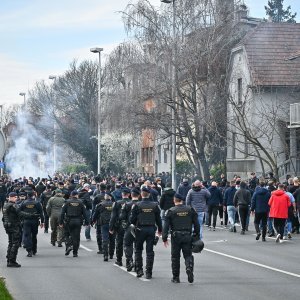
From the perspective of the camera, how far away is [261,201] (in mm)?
24594

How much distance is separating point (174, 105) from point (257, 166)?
7.59m

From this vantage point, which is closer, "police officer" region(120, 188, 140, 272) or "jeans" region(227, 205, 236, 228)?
"police officer" region(120, 188, 140, 272)

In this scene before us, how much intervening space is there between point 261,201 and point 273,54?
87.0ft

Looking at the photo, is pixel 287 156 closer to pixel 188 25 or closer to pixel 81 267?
pixel 188 25

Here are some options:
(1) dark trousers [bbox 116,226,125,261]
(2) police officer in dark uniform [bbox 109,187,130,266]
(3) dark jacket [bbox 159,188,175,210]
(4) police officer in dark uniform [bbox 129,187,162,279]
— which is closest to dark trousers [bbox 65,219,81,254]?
(2) police officer in dark uniform [bbox 109,187,130,266]

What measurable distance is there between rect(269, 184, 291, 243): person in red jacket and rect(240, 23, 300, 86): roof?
22642 mm

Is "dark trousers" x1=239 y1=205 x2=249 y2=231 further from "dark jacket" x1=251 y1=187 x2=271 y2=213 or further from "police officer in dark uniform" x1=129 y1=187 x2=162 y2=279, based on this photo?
"police officer in dark uniform" x1=129 y1=187 x2=162 y2=279

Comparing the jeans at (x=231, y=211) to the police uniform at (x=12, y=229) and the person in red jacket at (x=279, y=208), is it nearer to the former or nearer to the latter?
the person in red jacket at (x=279, y=208)

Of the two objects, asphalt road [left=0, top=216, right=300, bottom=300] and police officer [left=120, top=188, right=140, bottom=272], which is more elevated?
police officer [left=120, top=188, right=140, bottom=272]

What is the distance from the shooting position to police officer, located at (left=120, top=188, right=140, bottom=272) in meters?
16.8

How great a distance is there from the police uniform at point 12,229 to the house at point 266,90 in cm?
2691

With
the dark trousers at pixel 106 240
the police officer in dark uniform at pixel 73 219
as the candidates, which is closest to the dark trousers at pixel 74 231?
the police officer in dark uniform at pixel 73 219

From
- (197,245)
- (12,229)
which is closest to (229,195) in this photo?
(12,229)

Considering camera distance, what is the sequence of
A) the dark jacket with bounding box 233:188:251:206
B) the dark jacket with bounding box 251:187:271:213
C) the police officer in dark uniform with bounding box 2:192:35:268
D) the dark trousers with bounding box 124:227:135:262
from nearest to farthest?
the dark trousers with bounding box 124:227:135:262, the police officer in dark uniform with bounding box 2:192:35:268, the dark jacket with bounding box 251:187:271:213, the dark jacket with bounding box 233:188:251:206
